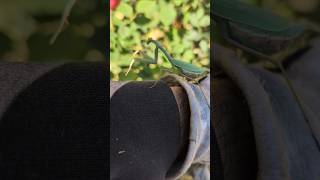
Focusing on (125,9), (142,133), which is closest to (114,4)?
(125,9)

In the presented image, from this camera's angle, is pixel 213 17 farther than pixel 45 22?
No

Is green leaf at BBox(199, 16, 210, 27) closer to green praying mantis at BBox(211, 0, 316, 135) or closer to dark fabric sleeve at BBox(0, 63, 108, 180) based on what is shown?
green praying mantis at BBox(211, 0, 316, 135)

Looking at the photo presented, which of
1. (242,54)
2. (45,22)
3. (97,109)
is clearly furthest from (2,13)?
(242,54)

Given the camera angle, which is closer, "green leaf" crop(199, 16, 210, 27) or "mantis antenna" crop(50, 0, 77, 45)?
"green leaf" crop(199, 16, 210, 27)

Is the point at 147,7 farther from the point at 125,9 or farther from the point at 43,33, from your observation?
the point at 43,33

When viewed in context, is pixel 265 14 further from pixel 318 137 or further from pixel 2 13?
pixel 2 13

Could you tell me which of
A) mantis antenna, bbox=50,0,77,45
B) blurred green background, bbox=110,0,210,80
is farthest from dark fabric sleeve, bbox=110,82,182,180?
mantis antenna, bbox=50,0,77,45
